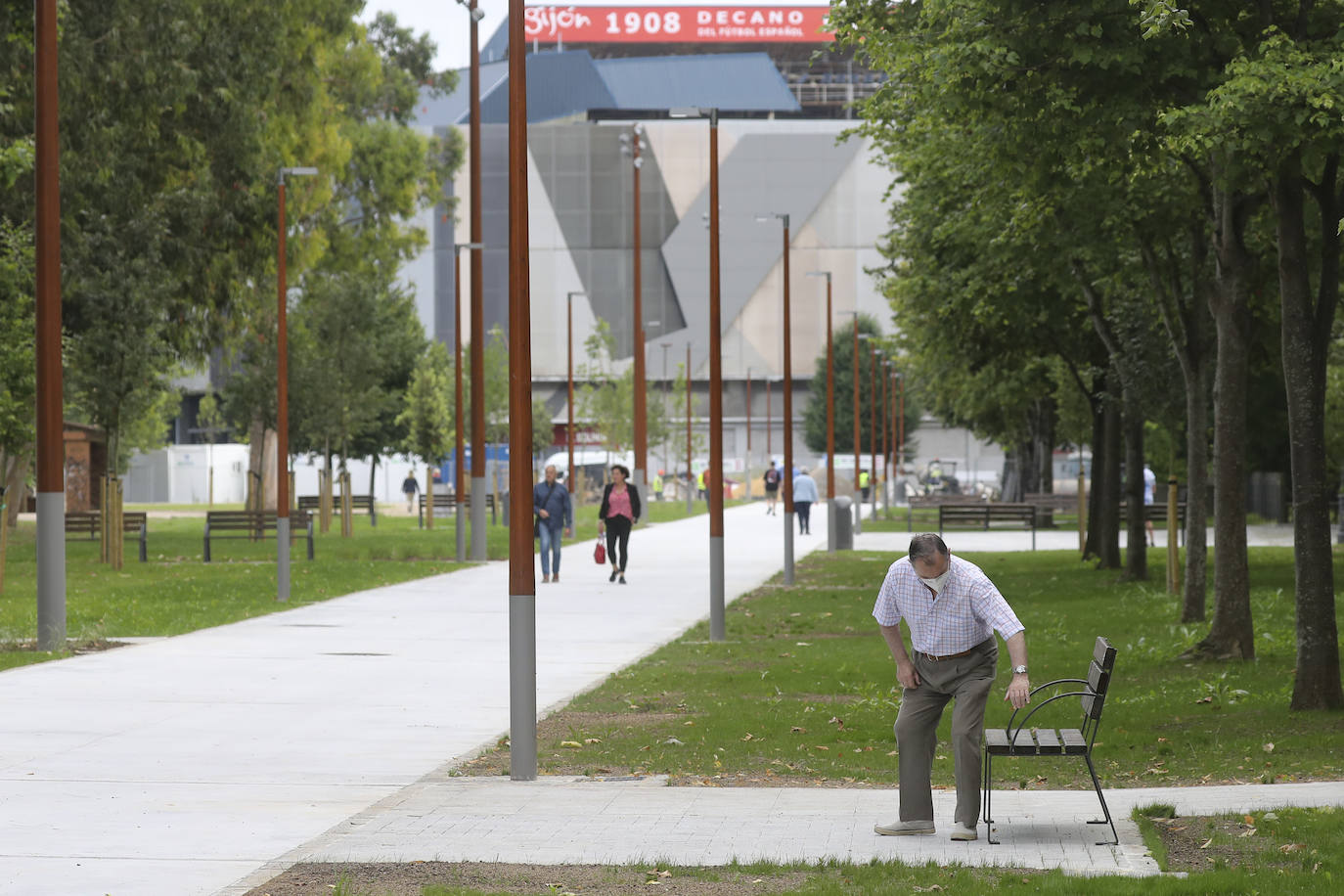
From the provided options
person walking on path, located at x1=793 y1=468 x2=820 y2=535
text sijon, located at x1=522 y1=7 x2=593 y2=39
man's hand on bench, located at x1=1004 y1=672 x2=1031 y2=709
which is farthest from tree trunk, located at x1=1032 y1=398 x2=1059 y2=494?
text sijon, located at x1=522 y1=7 x2=593 y2=39

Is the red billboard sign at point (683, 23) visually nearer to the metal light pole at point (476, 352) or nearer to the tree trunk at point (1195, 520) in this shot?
the metal light pole at point (476, 352)

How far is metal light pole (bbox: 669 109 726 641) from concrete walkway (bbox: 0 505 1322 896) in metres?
0.82

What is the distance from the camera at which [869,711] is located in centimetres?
1264

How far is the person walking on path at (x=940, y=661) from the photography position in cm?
805

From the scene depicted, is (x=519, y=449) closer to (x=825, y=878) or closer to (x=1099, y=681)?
(x=1099, y=681)

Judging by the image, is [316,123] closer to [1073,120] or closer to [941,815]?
[1073,120]

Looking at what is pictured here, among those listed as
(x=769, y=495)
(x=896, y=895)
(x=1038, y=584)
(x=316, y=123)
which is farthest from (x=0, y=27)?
(x=769, y=495)

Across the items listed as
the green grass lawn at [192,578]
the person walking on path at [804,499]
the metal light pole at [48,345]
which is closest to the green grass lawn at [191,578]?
the green grass lawn at [192,578]

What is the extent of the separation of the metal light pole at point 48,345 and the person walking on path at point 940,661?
10.8 m

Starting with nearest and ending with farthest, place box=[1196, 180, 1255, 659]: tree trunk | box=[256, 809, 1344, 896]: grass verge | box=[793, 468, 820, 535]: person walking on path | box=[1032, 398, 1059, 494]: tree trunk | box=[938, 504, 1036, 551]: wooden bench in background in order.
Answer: box=[256, 809, 1344, 896]: grass verge < box=[1196, 180, 1255, 659]: tree trunk < box=[938, 504, 1036, 551]: wooden bench in background < box=[793, 468, 820, 535]: person walking on path < box=[1032, 398, 1059, 494]: tree trunk

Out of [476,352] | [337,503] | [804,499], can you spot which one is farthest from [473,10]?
[337,503]

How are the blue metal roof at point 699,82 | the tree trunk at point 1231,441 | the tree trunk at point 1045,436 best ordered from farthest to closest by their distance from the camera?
the blue metal roof at point 699,82 → the tree trunk at point 1045,436 → the tree trunk at point 1231,441

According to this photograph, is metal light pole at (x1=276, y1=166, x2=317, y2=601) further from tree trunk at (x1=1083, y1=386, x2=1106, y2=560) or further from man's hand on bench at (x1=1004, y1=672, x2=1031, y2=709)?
man's hand on bench at (x1=1004, y1=672, x2=1031, y2=709)

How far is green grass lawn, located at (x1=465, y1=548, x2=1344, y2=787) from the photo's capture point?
1038cm
